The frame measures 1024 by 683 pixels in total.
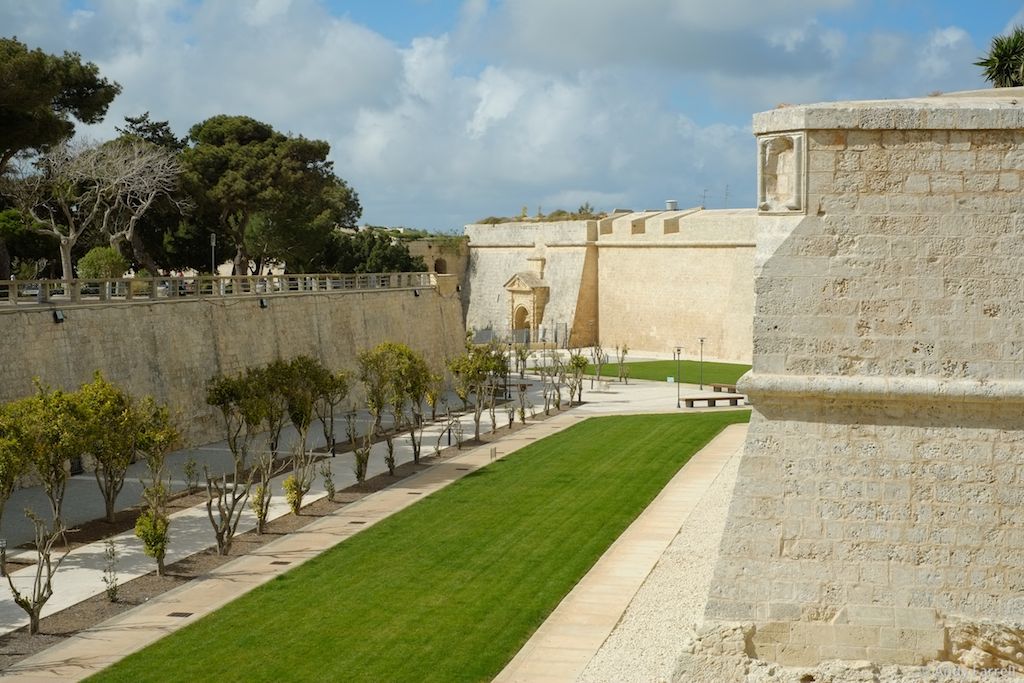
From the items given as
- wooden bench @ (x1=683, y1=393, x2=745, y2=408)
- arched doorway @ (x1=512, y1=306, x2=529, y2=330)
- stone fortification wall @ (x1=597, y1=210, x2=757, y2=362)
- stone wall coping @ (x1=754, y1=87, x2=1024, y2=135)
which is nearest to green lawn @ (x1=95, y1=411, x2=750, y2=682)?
stone wall coping @ (x1=754, y1=87, x2=1024, y2=135)

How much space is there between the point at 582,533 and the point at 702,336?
27.0 meters

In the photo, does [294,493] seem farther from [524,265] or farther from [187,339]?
[524,265]

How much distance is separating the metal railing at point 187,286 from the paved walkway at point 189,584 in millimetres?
5234

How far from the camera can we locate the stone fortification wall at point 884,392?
682 centimetres

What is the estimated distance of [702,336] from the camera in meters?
41.9

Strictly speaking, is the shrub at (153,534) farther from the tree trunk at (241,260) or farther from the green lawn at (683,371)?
the tree trunk at (241,260)

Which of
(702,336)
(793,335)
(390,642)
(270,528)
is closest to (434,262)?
(702,336)

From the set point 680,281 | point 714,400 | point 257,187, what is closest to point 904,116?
point 714,400

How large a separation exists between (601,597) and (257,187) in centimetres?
2671

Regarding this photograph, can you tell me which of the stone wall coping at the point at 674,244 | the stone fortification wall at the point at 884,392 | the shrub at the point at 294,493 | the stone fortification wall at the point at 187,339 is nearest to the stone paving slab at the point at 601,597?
the stone fortification wall at the point at 884,392

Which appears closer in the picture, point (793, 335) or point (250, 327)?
point (793, 335)

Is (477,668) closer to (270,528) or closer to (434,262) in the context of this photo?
(270,528)

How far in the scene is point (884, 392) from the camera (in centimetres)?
686

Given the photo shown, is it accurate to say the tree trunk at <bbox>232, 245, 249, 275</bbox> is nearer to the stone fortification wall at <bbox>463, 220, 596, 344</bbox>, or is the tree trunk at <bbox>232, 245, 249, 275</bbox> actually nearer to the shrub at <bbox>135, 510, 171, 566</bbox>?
the stone fortification wall at <bbox>463, 220, 596, 344</bbox>
